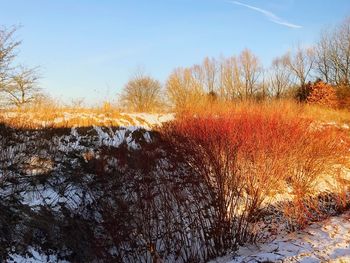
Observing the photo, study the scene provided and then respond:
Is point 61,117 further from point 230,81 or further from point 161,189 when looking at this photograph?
point 230,81

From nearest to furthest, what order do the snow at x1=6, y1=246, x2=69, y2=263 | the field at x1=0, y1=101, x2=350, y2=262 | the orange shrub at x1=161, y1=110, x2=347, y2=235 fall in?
the snow at x1=6, y1=246, x2=69, y2=263 < the field at x1=0, y1=101, x2=350, y2=262 < the orange shrub at x1=161, y1=110, x2=347, y2=235

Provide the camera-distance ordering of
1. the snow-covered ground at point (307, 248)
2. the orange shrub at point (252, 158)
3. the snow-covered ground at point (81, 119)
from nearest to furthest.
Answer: the snow-covered ground at point (307, 248) < the orange shrub at point (252, 158) < the snow-covered ground at point (81, 119)

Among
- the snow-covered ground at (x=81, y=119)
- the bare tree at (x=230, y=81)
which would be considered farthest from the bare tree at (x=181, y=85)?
the snow-covered ground at (x=81, y=119)

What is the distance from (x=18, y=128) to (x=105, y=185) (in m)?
3.41

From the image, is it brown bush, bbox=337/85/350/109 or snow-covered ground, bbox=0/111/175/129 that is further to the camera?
brown bush, bbox=337/85/350/109

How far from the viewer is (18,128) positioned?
8.31 metres

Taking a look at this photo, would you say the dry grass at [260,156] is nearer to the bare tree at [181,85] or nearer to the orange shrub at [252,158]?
the orange shrub at [252,158]

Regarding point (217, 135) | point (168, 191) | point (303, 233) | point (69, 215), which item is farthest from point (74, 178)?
point (303, 233)

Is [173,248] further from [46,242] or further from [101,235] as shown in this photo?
[46,242]

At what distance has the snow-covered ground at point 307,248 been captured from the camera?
4949 mm

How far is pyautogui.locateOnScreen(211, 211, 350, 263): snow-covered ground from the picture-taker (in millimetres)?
4949

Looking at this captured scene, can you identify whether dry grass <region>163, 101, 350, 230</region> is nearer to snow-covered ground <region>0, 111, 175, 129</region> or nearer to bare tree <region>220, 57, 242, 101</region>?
snow-covered ground <region>0, 111, 175, 129</region>

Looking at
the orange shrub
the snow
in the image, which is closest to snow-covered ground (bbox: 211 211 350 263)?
the orange shrub

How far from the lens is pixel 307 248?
5336 millimetres
